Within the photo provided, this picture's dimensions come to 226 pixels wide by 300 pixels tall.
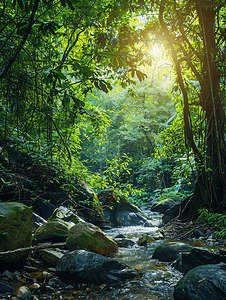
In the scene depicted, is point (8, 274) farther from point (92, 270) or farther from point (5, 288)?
point (92, 270)

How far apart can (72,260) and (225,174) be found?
11.5 feet

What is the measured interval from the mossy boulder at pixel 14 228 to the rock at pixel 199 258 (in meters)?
1.96

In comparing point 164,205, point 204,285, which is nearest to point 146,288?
point 204,285

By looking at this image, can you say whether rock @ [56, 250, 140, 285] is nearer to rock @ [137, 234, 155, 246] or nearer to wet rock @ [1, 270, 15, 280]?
wet rock @ [1, 270, 15, 280]

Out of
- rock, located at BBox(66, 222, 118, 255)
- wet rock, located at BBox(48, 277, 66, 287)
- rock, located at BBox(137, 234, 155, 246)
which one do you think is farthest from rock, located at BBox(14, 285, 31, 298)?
rock, located at BBox(137, 234, 155, 246)

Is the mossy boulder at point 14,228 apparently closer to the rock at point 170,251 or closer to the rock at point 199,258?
the rock at point 170,251

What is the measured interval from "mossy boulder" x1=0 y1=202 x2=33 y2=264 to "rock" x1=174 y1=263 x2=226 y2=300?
1.92 m

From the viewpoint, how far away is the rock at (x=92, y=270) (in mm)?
2443

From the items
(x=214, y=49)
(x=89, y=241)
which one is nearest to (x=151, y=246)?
(x=89, y=241)

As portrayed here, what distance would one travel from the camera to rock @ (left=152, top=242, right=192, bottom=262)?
126 inches

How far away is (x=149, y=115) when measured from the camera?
16.5 metres

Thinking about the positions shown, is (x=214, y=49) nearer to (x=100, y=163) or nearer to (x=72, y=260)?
(x=72, y=260)

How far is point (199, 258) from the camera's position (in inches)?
99.0

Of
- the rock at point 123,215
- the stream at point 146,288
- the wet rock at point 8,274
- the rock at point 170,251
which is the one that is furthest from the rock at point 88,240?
the rock at point 123,215
